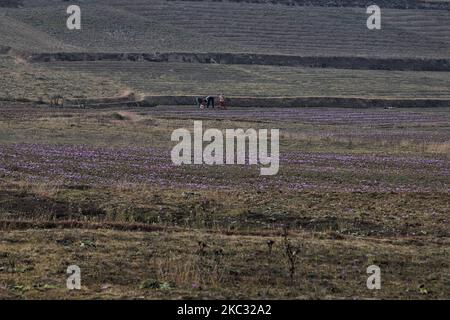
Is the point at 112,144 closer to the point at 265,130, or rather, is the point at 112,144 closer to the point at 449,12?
the point at 265,130

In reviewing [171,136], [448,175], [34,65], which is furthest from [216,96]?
[448,175]

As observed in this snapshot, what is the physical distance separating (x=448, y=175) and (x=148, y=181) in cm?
1124

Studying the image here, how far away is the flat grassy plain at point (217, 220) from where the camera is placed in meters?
17.8

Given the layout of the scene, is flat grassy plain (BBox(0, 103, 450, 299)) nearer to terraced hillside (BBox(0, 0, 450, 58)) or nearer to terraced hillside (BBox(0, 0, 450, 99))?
terraced hillside (BBox(0, 0, 450, 99))

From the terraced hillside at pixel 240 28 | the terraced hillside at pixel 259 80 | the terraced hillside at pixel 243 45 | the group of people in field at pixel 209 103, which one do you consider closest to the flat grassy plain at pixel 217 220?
the group of people in field at pixel 209 103

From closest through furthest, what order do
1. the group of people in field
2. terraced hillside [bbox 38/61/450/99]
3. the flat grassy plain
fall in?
the flat grassy plain → the group of people in field → terraced hillside [bbox 38/61/450/99]

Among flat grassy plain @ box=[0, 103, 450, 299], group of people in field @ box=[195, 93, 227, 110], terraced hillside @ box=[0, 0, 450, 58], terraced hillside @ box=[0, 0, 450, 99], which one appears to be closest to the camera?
flat grassy plain @ box=[0, 103, 450, 299]

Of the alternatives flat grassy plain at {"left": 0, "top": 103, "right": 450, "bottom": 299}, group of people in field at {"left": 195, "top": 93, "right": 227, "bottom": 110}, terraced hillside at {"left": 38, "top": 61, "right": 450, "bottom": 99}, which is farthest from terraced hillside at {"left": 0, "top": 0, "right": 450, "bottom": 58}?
flat grassy plain at {"left": 0, "top": 103, "right": 450, "bottom": 299}

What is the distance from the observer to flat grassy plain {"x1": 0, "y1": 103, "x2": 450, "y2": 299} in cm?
1781

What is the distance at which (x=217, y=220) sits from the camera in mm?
24984

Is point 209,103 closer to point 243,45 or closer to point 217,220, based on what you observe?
point 217,220

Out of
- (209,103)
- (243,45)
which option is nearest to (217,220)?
(209,103)

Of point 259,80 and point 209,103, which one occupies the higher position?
point 259,80
